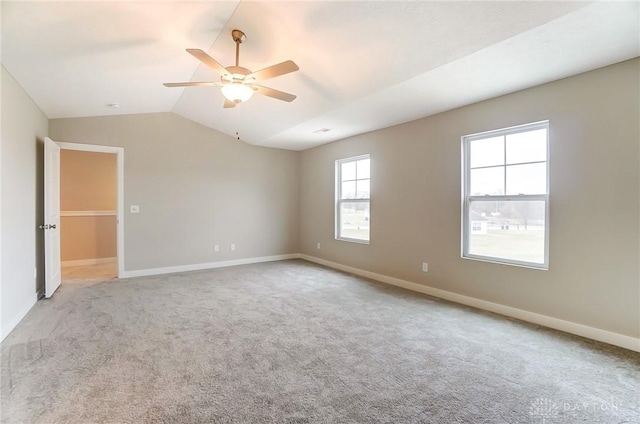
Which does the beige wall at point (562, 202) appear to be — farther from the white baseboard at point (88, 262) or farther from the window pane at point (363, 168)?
the white baseboard at point (88, 262)

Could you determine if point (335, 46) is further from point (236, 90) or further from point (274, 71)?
point (236, 90)

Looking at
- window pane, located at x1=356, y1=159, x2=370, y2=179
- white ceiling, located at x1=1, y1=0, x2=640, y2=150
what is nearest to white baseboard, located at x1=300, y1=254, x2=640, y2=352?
window pane, located at x1=356, y1=159, x2=370, y2=179

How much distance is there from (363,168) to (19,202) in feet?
15.4

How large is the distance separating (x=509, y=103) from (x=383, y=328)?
284 cm

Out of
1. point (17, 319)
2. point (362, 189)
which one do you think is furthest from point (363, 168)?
point (17, 319)

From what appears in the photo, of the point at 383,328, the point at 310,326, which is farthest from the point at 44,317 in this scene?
the point at 383,328

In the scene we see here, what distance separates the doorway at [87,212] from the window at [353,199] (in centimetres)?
434

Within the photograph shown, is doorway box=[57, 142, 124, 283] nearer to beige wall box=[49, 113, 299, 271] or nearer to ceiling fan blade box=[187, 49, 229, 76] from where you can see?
beige wall box=[49, 113, 299, 271]

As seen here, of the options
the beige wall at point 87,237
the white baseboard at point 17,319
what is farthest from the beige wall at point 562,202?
the beige wall at point 87,237

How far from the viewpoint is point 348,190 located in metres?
5.86

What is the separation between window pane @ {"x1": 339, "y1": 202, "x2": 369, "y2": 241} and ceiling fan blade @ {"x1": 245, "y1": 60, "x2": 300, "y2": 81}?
10.7ft

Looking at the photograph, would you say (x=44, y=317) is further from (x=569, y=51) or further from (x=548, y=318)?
(x=569, y=51)

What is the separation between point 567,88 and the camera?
2971 mm

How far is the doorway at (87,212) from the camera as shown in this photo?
605cm
